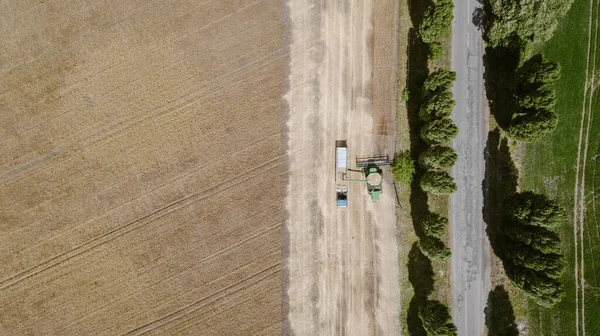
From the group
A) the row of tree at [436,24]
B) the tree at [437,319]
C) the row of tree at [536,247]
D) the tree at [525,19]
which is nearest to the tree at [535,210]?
the row of tree at [536,247]

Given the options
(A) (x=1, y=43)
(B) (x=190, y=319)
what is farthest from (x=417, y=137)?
(A) (x=1, y=43)

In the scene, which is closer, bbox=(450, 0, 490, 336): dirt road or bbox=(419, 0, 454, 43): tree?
bbox=(419, 0, 454, 43): tree

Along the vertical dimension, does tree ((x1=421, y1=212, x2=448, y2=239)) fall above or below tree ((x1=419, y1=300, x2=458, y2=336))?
above

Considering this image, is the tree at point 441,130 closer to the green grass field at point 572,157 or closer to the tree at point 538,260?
the green grass field at point 572,157

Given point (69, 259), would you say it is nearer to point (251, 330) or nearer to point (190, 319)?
point (190, 319)

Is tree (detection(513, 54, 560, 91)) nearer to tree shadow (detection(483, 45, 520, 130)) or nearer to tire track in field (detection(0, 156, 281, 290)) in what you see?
tree shadow (detection(483, 45, 520, 130))

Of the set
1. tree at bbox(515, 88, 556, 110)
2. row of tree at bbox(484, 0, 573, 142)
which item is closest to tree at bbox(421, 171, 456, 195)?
row of tree at bbox(484, 0, 573, 142)
